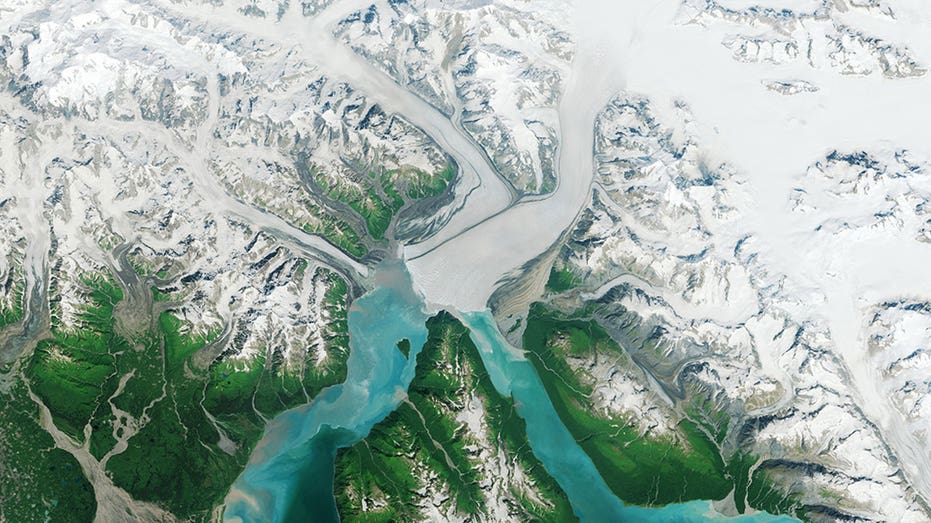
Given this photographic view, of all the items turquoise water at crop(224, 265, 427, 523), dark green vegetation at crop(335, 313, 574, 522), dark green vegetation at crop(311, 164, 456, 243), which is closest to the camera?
dark green vegetation at crop(335, 313, 574, 522)

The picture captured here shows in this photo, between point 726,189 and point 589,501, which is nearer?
point 589,501

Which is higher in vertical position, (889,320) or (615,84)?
(615,84)

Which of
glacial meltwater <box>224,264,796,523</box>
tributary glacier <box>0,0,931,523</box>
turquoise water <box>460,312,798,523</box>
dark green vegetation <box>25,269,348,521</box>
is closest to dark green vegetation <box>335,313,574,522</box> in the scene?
tributary glacier <box>0,0,931,523</box>

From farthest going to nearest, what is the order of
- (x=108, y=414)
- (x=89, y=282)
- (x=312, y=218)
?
1. (x=312, y=218)
2. (x=89, y=282)
3. (x=108, y=414)

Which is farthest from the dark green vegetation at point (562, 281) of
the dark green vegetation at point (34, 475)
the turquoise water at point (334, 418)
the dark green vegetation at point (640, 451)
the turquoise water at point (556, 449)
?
the dark green vegetation at point (34, 475)

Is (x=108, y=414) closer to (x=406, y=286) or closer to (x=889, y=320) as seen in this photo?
(x=406, y=286)

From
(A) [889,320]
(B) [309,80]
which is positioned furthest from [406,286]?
(A) [889,320]

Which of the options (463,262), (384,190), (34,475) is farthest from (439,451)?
(34,475)

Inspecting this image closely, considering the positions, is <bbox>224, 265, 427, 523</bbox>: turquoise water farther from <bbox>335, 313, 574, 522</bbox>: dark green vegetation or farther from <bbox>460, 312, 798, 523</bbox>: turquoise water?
<bbox>460, 312, 798, 523</bbox>: turquoise water
